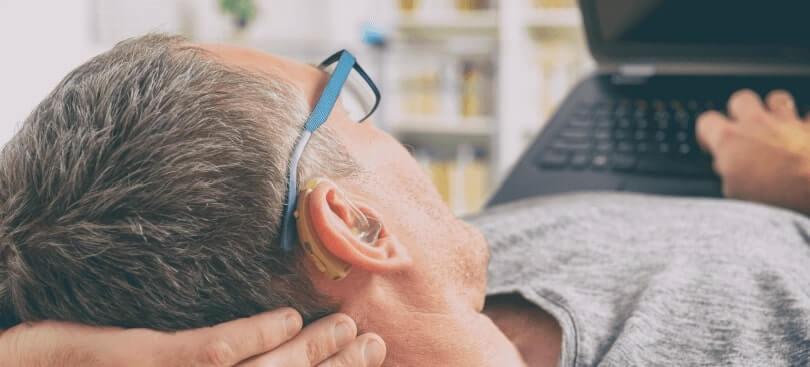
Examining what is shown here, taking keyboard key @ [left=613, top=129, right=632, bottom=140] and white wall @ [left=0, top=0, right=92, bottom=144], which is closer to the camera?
keyboard key @ [left=613, top=129, right=632, bottom=140]

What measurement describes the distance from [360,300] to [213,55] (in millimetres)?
225

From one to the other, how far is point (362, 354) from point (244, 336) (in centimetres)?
9

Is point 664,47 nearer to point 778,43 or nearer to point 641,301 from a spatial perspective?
point 778,43

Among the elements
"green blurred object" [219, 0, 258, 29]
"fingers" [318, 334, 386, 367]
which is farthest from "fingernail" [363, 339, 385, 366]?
"green blurred object" [219, 0, 258, 29]

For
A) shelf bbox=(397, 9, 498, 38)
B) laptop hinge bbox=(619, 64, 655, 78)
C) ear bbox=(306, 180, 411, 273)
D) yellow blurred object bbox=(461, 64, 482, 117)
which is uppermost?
ear bbox=(306, 180, 411, 273)

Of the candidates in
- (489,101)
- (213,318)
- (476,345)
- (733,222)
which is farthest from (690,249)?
(489,101)

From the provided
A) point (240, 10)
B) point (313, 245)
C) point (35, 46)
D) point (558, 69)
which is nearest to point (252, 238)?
point (313, 245)

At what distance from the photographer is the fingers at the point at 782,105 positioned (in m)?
0.93

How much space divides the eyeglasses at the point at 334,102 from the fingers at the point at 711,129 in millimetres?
507

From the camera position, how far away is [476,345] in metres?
0.62

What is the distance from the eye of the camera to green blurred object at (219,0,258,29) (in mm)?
2559

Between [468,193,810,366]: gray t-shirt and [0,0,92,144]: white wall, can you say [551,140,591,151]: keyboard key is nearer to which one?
[468,193,810,366]: gray t-shirt

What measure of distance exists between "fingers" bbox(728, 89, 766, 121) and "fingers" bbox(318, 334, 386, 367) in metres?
0.64

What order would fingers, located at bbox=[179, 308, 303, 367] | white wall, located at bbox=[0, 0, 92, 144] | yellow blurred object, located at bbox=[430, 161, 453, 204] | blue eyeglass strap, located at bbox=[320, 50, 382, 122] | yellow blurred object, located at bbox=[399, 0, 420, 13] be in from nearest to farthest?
fingers, located at bbox=[179, 308, 303, 367] < blue eyeglass strap, located at bbox=[320, 50, 382, 122] < white wall, located at bbox=[0, 0, 92, 144] < yellow blurred object, located at bbox=[399, 0, 420, 13] < yellow blurred object, located at bbox=[430, 161, 453, 204]
